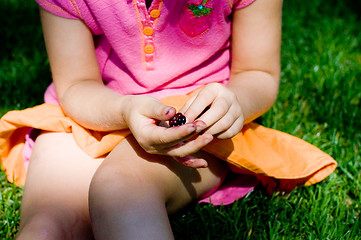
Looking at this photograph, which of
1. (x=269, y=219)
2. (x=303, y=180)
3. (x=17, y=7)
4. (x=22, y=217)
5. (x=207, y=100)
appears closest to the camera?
(x=207, y=100)

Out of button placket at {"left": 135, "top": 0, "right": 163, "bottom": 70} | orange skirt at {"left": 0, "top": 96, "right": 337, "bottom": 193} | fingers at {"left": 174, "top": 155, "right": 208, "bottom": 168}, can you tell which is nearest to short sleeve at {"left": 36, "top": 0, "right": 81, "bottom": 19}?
button placket at {"left": 135, "top": 0, "right": 163, "bottom": 70}

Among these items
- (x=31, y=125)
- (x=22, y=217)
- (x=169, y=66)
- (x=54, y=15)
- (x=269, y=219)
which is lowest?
(x=269, y=219)

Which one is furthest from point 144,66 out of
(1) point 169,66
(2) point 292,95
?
(2) point 292,95

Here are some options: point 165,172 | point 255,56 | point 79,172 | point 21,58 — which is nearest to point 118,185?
point 165,172

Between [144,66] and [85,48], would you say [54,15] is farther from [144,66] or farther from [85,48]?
[144,66]

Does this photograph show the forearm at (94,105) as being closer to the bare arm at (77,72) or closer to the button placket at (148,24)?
the bare arm at (77,72)

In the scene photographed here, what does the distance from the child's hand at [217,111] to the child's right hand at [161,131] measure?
0.06 m

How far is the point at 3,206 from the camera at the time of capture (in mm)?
1491

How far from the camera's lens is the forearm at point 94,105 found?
51.5 inches

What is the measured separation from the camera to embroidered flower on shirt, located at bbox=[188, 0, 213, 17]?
1394 millimetres

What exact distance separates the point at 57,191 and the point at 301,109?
1042mm

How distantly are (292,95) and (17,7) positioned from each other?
1.61 meters

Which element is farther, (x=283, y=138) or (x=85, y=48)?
(x=283, y=138)

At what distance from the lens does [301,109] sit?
194 cm
